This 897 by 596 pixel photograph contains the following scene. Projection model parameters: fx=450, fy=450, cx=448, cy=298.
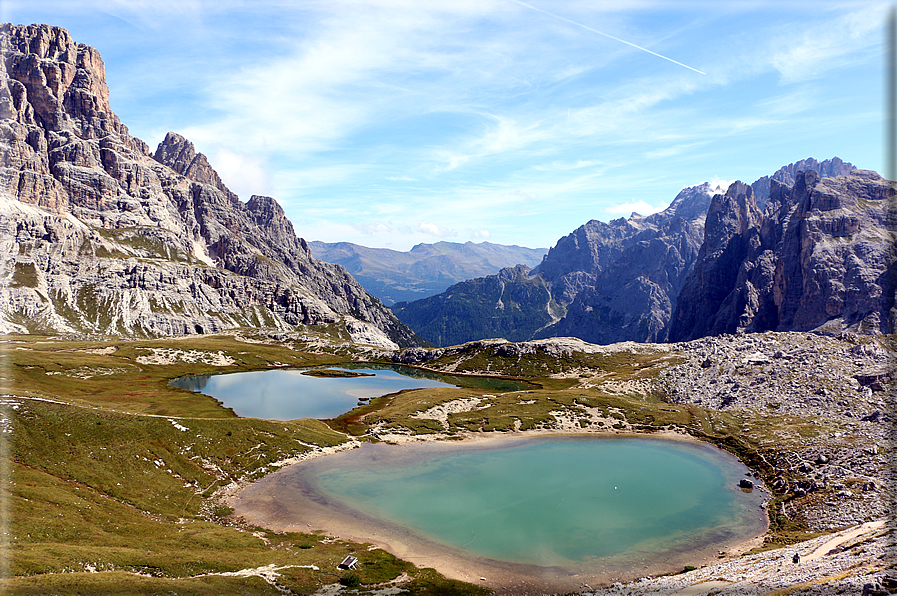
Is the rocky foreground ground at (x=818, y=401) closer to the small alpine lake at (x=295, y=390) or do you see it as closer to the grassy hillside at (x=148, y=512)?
the grassy hillside at (x=148, y=512)

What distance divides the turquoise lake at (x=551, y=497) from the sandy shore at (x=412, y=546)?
109 centimetres

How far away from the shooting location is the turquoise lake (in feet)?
187

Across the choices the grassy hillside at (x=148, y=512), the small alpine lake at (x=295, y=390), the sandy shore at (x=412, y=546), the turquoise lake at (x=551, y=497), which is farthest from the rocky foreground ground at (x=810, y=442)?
the small alpine lake at (x=295, y=390)

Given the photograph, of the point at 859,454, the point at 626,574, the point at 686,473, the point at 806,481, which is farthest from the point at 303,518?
the point at 859,454

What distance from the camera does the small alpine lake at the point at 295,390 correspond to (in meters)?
128

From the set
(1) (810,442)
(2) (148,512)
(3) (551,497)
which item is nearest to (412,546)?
(3) (551,497)

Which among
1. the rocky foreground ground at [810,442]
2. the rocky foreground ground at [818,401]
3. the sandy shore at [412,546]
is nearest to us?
the rocky foreground ground at [810,442]

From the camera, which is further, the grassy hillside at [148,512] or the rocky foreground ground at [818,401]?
the rocky foreground ground at [818,401]

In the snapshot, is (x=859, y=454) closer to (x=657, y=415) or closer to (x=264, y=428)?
(x=657, y=415)

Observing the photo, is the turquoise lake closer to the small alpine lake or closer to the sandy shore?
the sandy shore

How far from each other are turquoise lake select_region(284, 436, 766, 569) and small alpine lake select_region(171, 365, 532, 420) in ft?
145

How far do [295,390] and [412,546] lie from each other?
11905 centimetres

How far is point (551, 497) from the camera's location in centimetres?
7106

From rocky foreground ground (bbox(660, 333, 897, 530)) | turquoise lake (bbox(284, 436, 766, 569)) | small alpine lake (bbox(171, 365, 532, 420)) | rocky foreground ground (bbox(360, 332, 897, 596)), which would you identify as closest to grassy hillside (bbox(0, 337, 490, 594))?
turquoise lake (bbox(284, 436, 766, 569))
